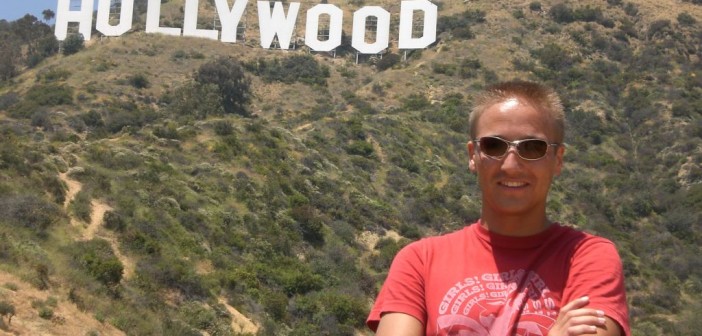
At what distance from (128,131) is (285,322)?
16.2 m

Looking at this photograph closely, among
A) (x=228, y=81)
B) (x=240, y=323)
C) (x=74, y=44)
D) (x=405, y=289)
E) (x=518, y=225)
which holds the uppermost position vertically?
(x=518, y=225)

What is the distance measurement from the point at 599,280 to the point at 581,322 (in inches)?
8.7

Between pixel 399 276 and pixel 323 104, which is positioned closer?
pixel 399 276

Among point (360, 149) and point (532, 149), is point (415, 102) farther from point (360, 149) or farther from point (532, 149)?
point (532, 149)

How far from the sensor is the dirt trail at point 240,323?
18975 mm

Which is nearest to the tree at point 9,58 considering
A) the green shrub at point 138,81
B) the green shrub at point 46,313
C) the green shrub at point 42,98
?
the green shrub at point 42,98

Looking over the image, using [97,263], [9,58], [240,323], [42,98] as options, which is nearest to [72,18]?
[9,58]

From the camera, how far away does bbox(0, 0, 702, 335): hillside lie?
1897cm

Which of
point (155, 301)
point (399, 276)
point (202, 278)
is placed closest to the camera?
point (399, 276)

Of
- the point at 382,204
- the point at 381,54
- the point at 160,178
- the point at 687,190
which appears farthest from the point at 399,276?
the point at 381,54

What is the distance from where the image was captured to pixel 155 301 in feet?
58.1

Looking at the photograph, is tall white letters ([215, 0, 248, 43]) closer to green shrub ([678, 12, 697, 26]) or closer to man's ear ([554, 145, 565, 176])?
green shrub ([678, 12, 697, 26])

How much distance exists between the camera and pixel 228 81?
57031 millimetres

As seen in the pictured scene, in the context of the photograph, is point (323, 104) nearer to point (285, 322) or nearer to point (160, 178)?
point (160, 178)
